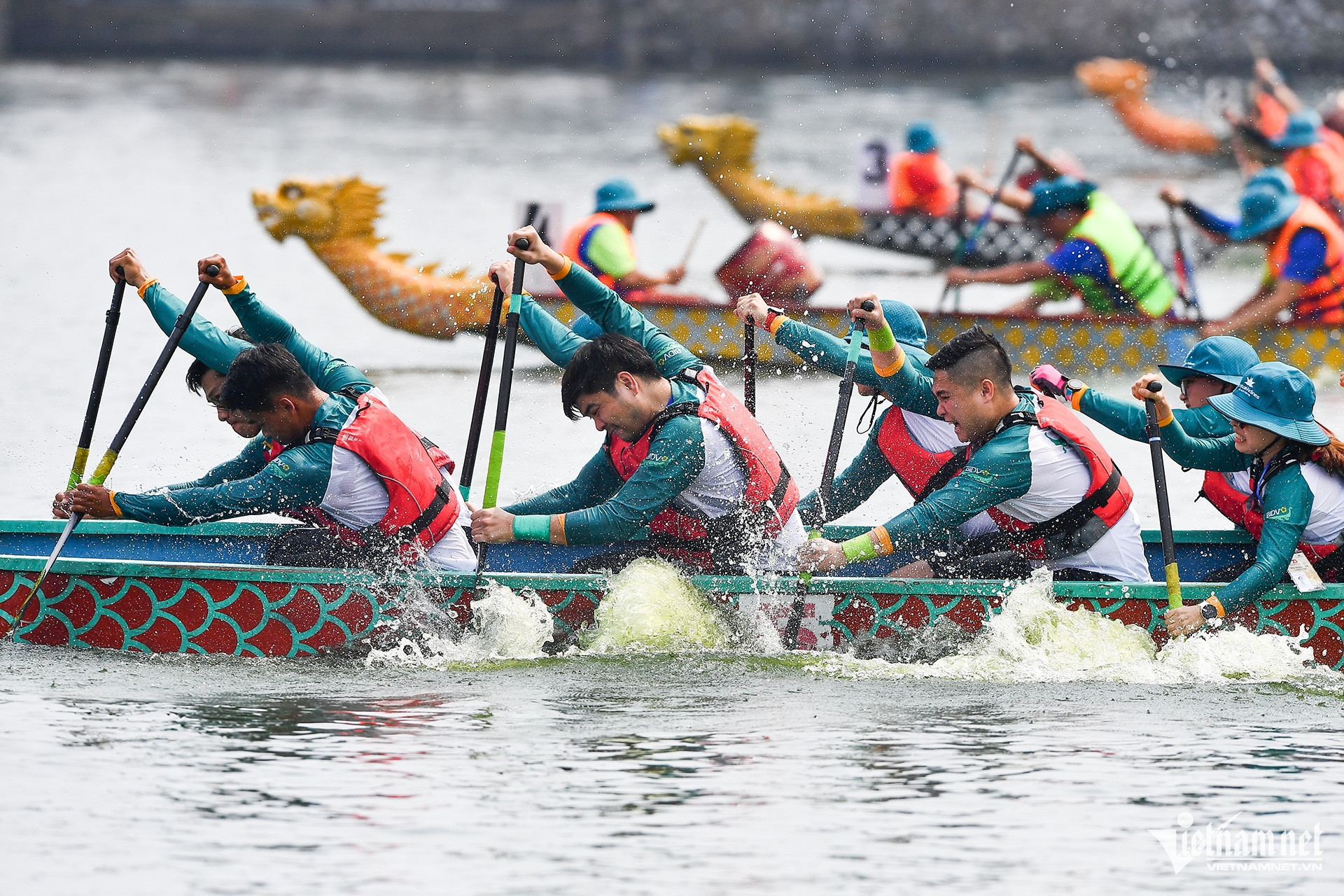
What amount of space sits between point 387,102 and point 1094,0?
16.7 meters

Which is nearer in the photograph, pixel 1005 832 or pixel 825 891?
pixel 825 891

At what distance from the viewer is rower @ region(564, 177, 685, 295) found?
13.7 metres

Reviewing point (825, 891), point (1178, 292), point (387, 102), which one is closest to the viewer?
point (825, 891)

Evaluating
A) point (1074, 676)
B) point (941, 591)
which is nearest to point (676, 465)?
point (941, 591)

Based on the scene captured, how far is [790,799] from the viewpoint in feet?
20.2

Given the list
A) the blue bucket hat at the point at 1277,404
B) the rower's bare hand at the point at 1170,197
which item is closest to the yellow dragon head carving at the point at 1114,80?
the rower's bare hand at the point at 1170,197

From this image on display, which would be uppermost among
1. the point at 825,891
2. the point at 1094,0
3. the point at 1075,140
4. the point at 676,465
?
the point at 1094,0

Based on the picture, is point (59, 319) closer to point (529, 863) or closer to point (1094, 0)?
point (529, 863)

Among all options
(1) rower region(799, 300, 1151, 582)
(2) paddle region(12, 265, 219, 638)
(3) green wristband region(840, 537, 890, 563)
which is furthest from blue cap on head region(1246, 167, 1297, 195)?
(2) paddle region(12, 265, 219, 638)

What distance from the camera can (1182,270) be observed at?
14258 mm

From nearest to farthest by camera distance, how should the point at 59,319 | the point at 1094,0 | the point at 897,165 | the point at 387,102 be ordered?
the point at 59,319, the point at 897,165, the point at 387,102, the point at 1094,0

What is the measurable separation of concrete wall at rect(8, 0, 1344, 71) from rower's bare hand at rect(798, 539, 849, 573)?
3999 cm

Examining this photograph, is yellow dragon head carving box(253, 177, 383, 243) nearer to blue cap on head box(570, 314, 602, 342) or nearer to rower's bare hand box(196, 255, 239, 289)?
blue cap on head box(570, 314, 602, 342)

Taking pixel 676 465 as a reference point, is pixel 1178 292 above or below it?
above
